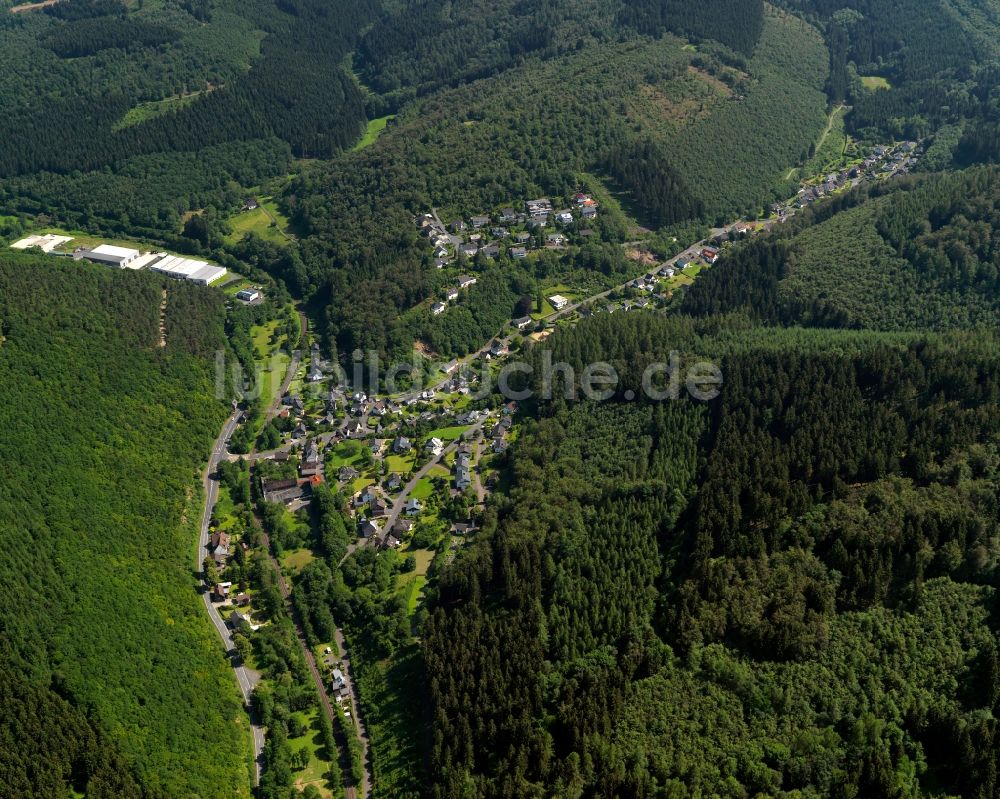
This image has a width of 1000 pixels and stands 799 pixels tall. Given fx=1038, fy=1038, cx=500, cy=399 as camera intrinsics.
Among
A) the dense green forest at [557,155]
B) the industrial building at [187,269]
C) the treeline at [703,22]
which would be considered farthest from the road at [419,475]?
the treeline at [703,22]

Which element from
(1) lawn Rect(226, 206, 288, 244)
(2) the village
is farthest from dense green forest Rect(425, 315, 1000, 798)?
(1) lawn Rect(226, 206, 288, 244)

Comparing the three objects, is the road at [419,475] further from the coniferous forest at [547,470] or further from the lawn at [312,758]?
the lawn at [312,758]

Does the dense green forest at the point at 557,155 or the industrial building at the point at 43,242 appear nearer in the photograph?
the dense green forest at the point at 557,155

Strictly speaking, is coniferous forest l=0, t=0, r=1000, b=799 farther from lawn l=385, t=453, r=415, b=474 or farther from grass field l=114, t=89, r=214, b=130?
grass field l=114, t=89, r=214, b=130

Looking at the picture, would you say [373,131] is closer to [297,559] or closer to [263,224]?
[263,224]

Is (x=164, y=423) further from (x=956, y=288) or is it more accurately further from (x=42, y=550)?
(x=956, y=288)

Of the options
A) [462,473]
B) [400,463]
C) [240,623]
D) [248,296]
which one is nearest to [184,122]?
[248,296]

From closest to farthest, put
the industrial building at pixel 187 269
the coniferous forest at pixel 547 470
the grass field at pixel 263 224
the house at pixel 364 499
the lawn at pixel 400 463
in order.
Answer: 1. the coniferous forest at pixel 547 470
2. the house at pixel 364 499
3. the lawn at pixel 400 463
4. the industrial building at pixel 187 269
5. the grass field at pixel 263 224

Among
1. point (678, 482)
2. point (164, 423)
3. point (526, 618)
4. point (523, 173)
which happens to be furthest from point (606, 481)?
A: point (523, 173)
